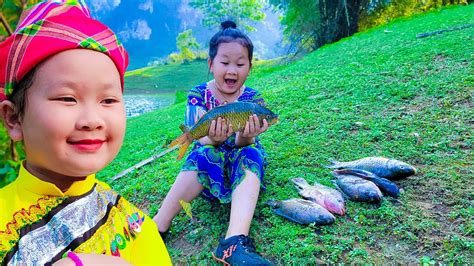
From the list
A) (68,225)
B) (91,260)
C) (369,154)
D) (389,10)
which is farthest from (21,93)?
(389,10)

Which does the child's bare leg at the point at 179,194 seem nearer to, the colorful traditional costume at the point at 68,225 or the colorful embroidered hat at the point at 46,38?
the colorful traditional costume at the point at 68,225

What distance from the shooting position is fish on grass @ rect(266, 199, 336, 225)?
262 cm

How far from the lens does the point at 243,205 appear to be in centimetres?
255

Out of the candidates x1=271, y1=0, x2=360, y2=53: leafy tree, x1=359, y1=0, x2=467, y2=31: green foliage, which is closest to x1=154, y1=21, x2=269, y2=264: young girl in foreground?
x1=271, y1=0, x2=360, y2=53: leafy tree

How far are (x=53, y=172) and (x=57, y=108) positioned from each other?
0.22 meters

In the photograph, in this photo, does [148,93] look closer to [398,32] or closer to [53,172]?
[398,32]

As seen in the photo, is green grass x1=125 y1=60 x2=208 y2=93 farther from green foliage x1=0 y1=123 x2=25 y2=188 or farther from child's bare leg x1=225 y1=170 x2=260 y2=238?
green foliage x1=0 y1=123 x2=25 y2=188

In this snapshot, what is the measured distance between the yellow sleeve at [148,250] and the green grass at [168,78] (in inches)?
932

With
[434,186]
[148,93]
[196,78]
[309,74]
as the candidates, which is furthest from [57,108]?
[196,78]

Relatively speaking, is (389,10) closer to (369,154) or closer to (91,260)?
(369,154)

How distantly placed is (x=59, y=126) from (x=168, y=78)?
27.7 meters

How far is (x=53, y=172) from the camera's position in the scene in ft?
3.98

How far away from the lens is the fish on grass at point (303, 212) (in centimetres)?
262

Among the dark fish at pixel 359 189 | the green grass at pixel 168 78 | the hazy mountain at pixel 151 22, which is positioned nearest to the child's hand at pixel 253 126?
the dark fish at pixel 359 189
